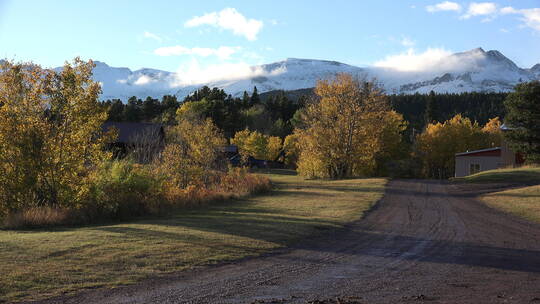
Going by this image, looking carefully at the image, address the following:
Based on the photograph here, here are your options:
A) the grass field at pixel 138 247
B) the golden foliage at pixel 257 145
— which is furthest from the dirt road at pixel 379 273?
the golden foliage at pixel 257 145

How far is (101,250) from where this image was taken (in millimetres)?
10688

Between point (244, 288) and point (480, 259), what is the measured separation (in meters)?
5.76

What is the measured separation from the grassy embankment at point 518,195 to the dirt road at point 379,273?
630cm

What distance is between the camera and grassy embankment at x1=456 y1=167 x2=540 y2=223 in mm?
21438

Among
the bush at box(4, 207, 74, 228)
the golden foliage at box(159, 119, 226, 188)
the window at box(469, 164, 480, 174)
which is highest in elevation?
the golden foliage at box(159, 119, 226, 188)

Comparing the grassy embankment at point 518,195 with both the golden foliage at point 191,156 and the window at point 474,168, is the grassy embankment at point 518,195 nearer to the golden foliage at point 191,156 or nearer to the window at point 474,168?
the window at point 474,168

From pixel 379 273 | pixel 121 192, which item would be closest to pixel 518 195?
pixel 121 192

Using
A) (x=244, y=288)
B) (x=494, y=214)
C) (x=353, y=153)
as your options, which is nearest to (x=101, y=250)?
(x=244, y=288)

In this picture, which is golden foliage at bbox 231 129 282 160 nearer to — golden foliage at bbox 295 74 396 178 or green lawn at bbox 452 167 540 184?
golden foliage at bbox 295 74 396 178

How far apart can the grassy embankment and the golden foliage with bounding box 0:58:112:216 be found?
17497 mm

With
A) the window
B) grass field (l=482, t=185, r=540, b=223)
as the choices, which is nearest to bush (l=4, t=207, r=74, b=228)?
grass field (l=482, t=185, r=540, b=223)

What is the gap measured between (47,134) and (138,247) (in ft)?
31.1

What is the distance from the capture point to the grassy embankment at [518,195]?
2144 cm

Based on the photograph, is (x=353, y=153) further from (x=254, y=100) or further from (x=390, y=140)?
(x=254, y=100)
